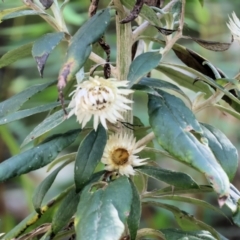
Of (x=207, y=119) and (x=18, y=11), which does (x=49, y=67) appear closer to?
(x=207, y=119)

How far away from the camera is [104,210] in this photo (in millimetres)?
454

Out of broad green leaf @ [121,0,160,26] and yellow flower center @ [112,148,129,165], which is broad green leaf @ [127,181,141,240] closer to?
yellow flower center @ [112,148,129,165]

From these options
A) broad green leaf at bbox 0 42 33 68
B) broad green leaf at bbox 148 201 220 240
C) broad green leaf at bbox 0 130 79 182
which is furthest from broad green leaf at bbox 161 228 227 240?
broad green leaf at bbox 0 42 33 68

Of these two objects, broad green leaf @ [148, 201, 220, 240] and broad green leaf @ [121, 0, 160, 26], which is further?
broad green leaf @ [148, 201, 220, 240]

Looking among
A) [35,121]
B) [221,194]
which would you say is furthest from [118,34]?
[35,121]

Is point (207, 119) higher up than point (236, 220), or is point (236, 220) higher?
point (236, 220)

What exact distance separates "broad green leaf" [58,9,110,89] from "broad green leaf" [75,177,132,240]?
0.12 metres

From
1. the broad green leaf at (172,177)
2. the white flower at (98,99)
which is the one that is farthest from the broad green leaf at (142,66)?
the broad green leaf at (172,177)

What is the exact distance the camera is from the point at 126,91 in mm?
483

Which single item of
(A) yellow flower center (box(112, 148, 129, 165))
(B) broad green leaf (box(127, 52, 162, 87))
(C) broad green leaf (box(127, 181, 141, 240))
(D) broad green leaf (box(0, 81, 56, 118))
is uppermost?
(B) broad green leaf (box(127, 52, 162, 87))

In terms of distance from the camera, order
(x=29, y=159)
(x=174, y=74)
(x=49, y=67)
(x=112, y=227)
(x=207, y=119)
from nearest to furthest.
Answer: (x=112, y=227), (x=29, y=159), (x=174, y=74), (x=207, y=119), (x=49, y=67)

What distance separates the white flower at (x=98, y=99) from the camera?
0.48 m

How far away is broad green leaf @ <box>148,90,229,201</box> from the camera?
0.44 meters

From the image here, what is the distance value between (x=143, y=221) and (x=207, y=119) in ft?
1.21
